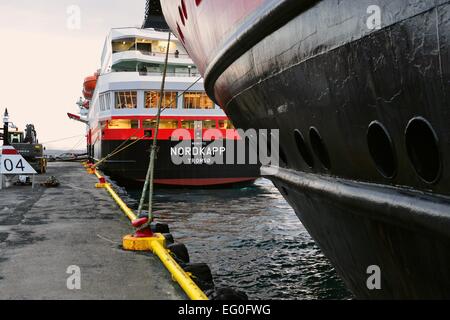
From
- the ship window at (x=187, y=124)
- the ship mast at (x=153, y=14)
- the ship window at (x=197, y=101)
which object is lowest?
the ship window at (x=187, y=124)

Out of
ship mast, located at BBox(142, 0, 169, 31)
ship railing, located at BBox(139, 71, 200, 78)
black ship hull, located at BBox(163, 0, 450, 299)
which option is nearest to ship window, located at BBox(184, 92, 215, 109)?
ship railing, located at BBox(139, 71, 200, 78)

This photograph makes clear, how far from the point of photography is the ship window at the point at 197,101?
24.8 meters

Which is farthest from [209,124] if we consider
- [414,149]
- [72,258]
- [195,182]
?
[414,149]

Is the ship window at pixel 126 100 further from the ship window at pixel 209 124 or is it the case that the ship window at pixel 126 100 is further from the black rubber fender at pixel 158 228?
the black rubber fender at pixel 158 228

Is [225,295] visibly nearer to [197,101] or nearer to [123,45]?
[197,101]

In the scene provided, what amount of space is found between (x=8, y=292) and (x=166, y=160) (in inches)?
730

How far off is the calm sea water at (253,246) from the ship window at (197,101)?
268 inches

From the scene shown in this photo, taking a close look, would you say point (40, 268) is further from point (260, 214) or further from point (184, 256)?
point (260, 214)

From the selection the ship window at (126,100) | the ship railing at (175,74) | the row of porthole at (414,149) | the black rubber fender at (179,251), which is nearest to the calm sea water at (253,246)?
the black rubber fender at (179,251)

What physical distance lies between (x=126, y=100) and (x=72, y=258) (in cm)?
1986

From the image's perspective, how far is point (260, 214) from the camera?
15.7 metres

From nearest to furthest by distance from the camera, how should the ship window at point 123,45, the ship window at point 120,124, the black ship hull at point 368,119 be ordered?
the black ship hull at point 368,119
the ship window at point 120,124
the ship window at point 123,45

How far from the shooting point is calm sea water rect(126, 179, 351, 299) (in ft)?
25.8
